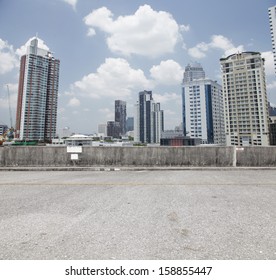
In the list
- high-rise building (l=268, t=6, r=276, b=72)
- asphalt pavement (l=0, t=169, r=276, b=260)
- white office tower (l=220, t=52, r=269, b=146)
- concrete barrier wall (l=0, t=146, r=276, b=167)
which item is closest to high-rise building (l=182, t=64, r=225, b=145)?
white office tower (l=220, t=52, r=269, b=146)

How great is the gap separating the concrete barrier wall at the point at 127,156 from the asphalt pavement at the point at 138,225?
6.12 m

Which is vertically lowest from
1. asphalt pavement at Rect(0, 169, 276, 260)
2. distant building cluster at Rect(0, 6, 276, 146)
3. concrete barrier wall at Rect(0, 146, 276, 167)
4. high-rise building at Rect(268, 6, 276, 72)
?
asphalt pavement at Rect(0, 169, 276, 260)

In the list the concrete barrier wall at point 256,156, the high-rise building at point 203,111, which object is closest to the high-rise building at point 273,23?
the high-rise building at point 203,111

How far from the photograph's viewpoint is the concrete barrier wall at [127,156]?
11.7 m

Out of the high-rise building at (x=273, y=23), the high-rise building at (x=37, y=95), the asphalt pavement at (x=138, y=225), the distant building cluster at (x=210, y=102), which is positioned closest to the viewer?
the asphalt pavement at (x=138, y=225)

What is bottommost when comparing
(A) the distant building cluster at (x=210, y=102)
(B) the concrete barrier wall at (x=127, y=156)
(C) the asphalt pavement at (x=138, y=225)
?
(C) the asphalt pavement at (x=138, y=225)

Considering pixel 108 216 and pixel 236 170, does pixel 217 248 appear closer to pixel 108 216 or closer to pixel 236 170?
pixel 108 216

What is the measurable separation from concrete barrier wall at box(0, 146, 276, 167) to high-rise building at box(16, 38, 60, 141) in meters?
123

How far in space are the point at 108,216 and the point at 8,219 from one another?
71.8 inches

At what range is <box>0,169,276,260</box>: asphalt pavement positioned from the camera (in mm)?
2459

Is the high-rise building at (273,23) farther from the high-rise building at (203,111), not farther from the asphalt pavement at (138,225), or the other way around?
the asphalt pavement at (138,225)

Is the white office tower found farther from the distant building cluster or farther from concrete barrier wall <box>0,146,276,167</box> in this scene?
concrete barrier wall <box>0,146,276,167</box>

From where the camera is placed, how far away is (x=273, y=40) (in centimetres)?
15262
